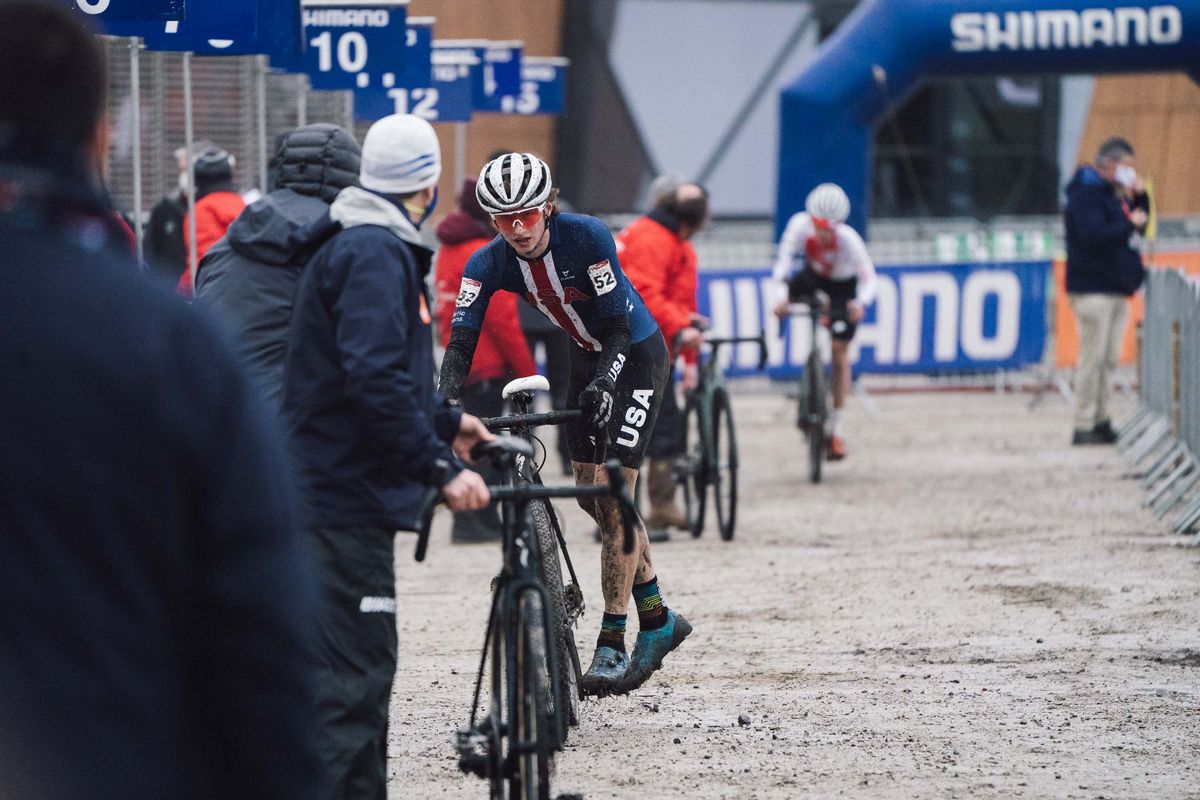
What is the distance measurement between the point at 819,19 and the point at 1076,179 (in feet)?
50.8

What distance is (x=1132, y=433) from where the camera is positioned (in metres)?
15.6

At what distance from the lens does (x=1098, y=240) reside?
1535 cm

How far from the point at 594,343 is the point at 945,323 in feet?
44.5

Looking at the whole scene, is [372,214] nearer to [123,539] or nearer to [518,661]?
[518,661]

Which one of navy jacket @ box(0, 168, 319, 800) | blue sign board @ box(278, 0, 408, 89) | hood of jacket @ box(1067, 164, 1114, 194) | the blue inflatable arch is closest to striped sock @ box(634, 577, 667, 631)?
navy jacket @ box(0, 168, 319, 800)

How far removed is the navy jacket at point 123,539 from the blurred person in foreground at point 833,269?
11.8m

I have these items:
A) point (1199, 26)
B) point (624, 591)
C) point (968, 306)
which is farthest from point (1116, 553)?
point (968, 306)

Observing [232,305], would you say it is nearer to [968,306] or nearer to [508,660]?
[508,660]

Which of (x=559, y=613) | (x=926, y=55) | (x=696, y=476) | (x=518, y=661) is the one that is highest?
(x=926, y=55)

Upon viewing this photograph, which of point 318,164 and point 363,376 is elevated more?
point 318,164

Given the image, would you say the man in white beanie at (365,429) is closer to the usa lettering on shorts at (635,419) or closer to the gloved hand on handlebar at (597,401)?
the gloved hand on handlebar at (597,401)

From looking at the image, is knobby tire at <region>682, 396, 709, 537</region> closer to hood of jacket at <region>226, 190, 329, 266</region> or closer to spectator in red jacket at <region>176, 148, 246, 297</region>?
spectator in red jacket at <region>176, 148, 246, 297</region>

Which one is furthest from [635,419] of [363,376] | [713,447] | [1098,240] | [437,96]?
[1098,240]

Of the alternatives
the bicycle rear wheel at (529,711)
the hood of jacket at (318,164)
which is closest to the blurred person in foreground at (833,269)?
the hood of jacket at (318,164)
